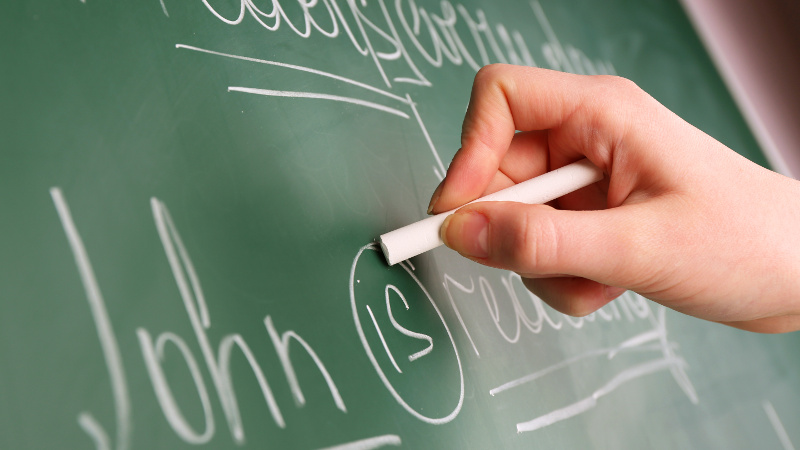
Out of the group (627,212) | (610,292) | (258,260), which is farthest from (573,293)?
(258,260)

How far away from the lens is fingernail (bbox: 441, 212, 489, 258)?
426 mm

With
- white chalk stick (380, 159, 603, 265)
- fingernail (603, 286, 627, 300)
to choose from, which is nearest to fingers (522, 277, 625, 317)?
fingernail (603, 286, 627, 300)

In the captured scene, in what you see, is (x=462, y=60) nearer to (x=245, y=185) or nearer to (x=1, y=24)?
(x=245, y=185)

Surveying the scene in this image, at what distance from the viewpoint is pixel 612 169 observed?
1.64 feet

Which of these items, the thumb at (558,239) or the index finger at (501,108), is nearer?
the thumb at (558,239)

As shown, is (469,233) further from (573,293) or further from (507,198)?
(573,293)

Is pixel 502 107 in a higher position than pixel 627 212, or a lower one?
higher

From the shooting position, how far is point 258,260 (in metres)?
0.41

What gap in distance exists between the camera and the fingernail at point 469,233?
426 mm

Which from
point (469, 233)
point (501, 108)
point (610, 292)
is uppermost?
point (501, 108)

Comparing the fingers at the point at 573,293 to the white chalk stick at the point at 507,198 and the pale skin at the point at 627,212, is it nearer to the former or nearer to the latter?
the pale skin at the point at 627,212

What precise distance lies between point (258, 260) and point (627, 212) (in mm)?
283

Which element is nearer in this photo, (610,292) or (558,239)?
(558,239)

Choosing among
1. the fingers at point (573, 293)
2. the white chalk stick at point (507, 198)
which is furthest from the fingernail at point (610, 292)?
the white chalk stick at point (507, 198)
